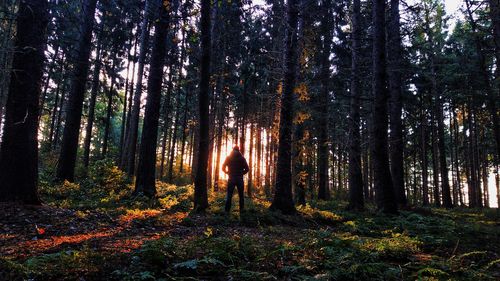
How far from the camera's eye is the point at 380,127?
12133 mm

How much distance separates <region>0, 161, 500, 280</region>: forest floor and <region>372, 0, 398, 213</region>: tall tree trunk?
154 cm

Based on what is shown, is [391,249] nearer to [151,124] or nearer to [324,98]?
[151,124]

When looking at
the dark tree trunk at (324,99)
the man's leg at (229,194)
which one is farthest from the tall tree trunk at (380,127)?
the man's leg at (229,194)

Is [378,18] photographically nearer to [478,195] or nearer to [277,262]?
[277,262]

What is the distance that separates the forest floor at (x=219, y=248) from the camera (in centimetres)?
425

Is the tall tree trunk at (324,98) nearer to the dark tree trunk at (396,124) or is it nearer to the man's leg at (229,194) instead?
the dark tree trunk at (396,124)

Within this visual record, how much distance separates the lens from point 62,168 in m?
15.3

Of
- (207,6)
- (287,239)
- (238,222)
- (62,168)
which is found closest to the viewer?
(287,239)

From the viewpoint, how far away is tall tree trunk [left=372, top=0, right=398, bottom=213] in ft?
39.1

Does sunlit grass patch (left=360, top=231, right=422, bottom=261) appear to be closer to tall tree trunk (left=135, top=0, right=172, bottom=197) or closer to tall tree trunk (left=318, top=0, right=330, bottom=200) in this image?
tall tree trunk (left=135, top=0, right=172, bottom=197)

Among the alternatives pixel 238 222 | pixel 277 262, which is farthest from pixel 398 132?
pixel 277 262

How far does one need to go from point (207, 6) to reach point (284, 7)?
9.15ft

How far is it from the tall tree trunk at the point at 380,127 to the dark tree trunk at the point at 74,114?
39.5 feet

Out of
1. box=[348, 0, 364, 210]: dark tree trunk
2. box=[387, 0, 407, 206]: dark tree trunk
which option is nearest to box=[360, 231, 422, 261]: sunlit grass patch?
box=[348, 0, 364, 210]: dark tree trunk
